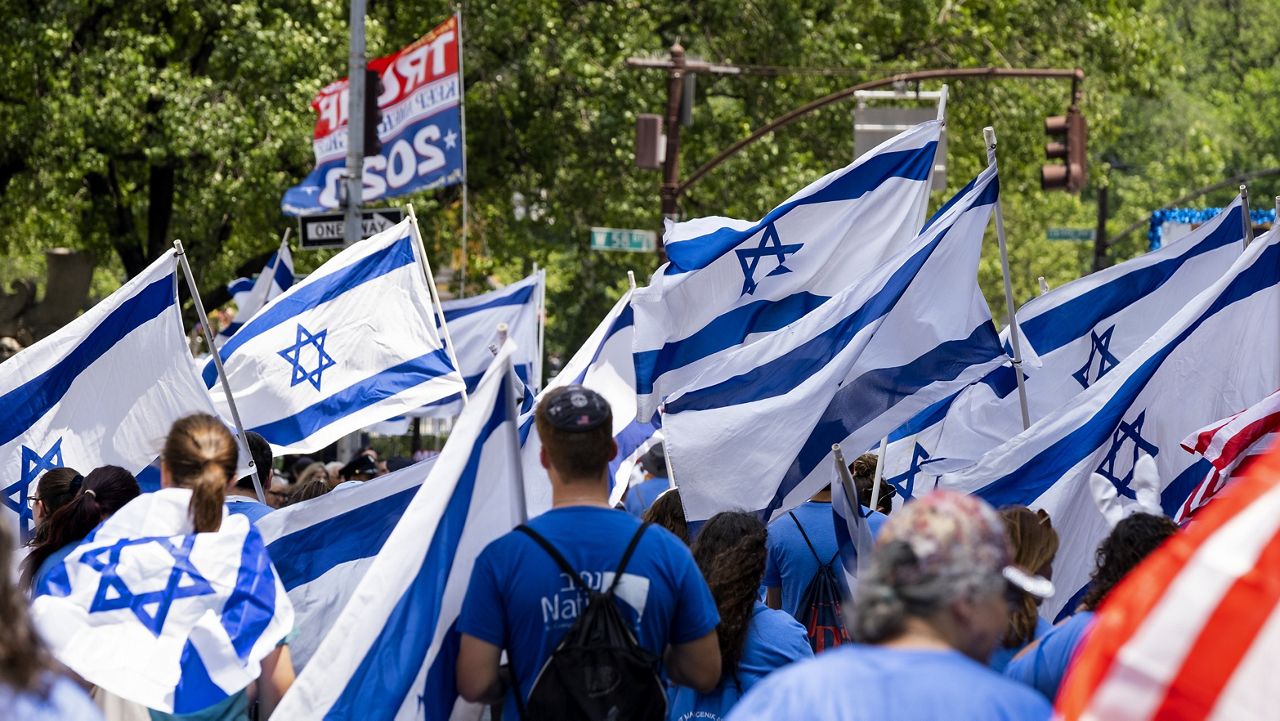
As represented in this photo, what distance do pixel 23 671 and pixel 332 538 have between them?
132 inches

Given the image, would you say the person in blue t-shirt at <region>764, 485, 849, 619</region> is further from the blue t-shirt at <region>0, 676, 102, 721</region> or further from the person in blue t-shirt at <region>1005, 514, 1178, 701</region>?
the blue t-shirt at <region>0, 676, 102, 721</region>

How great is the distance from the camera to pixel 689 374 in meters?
7.02

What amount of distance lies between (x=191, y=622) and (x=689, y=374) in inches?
130

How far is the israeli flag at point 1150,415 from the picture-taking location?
231 inches

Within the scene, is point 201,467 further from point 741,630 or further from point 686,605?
point 741,630

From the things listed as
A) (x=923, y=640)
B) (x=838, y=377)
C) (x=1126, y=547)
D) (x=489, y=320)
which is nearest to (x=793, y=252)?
(x=838, y=377)

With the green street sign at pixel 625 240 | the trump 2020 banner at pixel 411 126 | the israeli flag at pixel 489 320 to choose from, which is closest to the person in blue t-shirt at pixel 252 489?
the israeli flag at pixel 489 320

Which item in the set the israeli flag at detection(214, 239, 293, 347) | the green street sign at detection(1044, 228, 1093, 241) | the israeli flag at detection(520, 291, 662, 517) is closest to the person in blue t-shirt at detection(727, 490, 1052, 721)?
the israeli flag at detection(520, 291, 662, 517)

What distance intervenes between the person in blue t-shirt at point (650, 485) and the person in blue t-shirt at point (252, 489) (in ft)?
8.67

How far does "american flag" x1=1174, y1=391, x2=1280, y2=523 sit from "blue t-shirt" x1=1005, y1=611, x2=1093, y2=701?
7.18 feet

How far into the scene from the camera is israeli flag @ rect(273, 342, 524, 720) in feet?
12.2

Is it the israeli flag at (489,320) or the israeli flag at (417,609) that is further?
the israeli flag at (489,320)

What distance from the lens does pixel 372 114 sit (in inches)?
559

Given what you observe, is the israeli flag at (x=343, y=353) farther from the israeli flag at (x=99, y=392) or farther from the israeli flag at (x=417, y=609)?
the israeli flag at (x=417, y=609)
